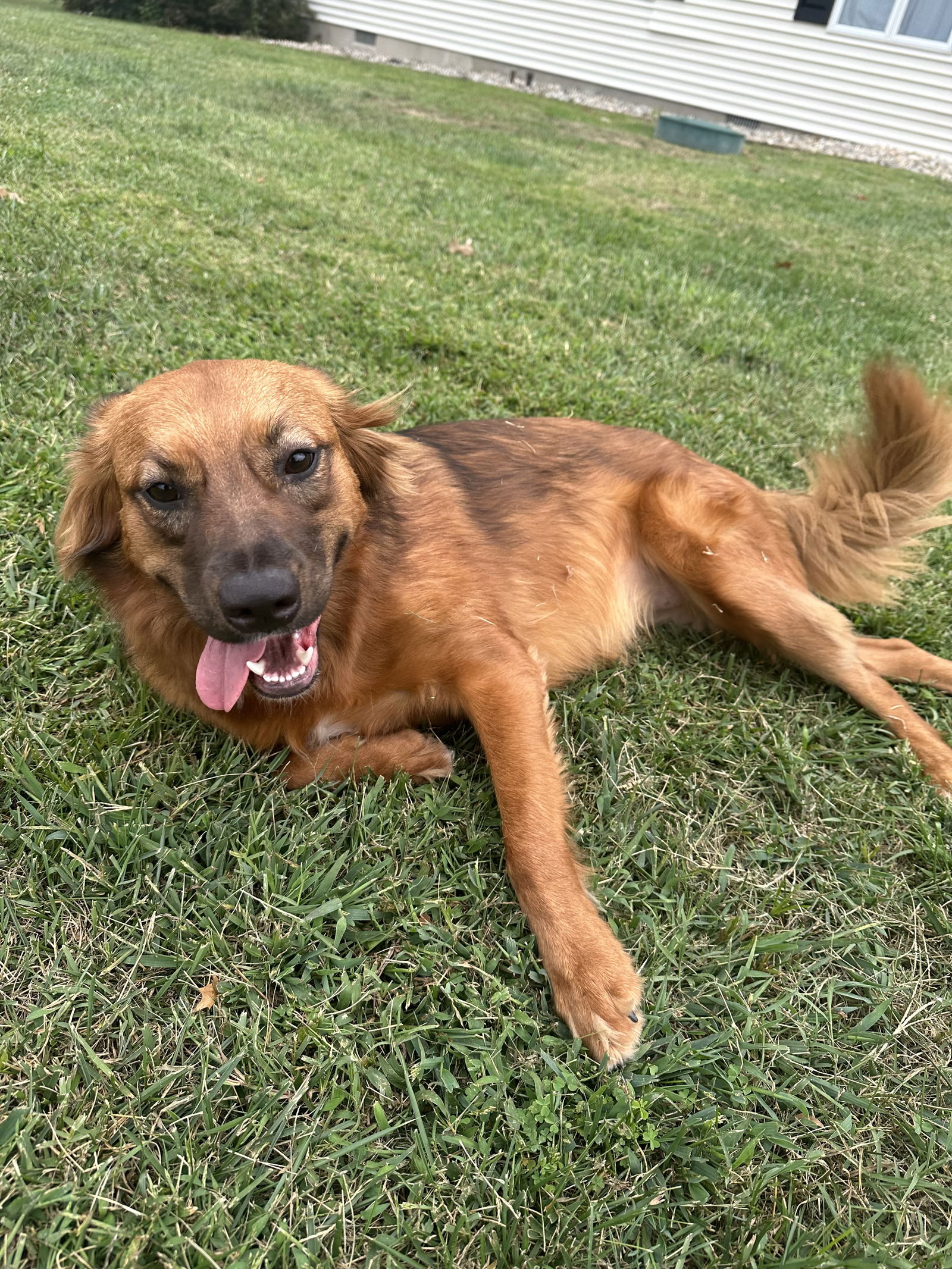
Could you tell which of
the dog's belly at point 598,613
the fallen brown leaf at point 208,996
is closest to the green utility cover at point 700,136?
the dog's belly at point 598,613

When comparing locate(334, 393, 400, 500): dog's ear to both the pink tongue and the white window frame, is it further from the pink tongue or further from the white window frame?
the white window frame

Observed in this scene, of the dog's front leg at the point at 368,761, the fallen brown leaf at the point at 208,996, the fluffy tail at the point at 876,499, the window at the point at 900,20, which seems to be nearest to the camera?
the fallen brown leaf at the point at 208,996

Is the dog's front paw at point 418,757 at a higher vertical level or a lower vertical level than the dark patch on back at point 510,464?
lower

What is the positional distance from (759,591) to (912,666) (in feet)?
2.25

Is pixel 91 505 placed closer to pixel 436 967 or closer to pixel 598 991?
pixel 436 967

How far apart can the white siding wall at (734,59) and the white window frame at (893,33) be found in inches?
3.2

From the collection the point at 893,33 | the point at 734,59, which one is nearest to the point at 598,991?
the point at 893,33

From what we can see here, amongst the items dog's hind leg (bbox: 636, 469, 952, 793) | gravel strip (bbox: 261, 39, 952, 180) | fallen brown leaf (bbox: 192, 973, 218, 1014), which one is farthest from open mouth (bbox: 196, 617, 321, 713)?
gravel strip (bbox: 261, 39, 952, 180)

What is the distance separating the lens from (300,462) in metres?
2.27

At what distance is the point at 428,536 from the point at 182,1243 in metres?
1.93

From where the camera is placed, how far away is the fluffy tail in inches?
122

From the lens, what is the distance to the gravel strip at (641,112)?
14.5 meters

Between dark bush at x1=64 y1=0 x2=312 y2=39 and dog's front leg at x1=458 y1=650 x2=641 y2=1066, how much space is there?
71.8ft

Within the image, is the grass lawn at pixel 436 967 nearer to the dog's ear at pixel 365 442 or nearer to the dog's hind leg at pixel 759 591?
the dog's hind leg at pixel 759 591
